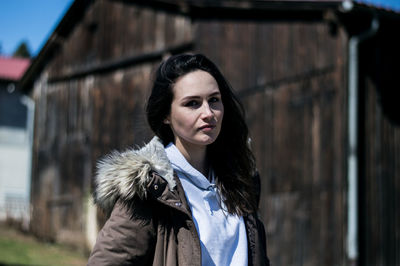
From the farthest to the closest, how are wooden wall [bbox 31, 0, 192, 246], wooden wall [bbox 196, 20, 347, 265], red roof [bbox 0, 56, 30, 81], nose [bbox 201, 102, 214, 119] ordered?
1. red roof [bbox 0, 56, 30, 81]
2. wooden wall [bbox 31, 0, 192, 246]
3. wooden wall [bbox 196, 20, 347, 265]
4. nose [bbox 201, 102, 214, 119]

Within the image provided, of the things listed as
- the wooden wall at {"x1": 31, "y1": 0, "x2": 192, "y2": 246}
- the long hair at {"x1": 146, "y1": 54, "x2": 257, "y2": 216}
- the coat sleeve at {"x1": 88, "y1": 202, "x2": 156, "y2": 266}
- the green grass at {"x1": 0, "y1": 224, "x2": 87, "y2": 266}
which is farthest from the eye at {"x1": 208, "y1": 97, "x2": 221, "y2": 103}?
the wooden wall at {"x1": 31, "y1": 0, "x2": 192, "y2": 246}

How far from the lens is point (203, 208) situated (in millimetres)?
2768

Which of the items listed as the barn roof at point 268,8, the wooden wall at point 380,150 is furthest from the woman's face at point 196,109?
the wooden wall at point 380,150

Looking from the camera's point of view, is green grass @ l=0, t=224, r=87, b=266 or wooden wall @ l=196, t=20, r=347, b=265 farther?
green grass @ l=0, t=224, r=87, b=266

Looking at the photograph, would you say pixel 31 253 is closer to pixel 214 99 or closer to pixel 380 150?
pixel 380 150

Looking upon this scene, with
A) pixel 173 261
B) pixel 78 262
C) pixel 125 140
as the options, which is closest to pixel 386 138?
pixel 125 140

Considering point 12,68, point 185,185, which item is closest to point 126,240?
point 185,185

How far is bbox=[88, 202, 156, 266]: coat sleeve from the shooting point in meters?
2.46

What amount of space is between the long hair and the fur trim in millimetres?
295

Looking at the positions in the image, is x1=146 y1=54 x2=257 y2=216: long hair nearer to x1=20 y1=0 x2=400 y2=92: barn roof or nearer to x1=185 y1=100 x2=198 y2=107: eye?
x1=185 y1=100 x2=198 y2=107: eye

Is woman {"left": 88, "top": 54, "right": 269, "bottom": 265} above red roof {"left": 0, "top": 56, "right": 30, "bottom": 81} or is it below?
below

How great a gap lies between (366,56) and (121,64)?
237 inches

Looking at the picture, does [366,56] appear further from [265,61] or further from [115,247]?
[115,247]

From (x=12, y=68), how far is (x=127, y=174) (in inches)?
948
